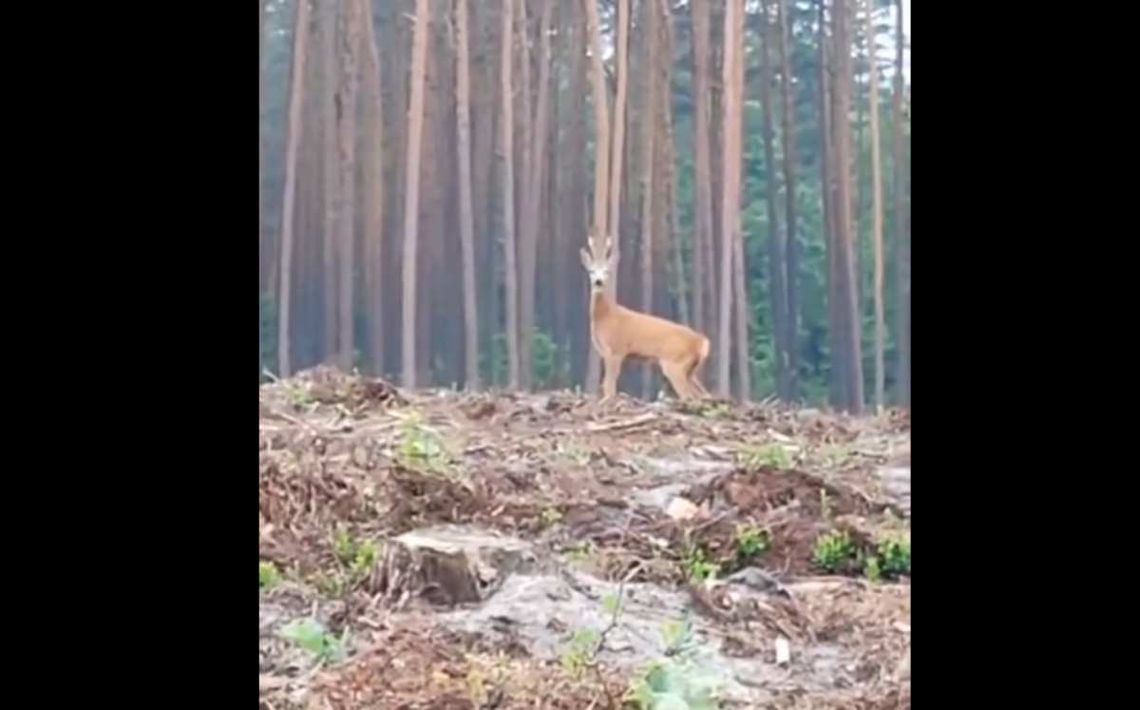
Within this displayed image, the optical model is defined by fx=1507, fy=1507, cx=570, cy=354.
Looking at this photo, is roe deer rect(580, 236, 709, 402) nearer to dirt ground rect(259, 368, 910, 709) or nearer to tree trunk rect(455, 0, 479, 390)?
dirt ground rect(259, 368, 910, 709)

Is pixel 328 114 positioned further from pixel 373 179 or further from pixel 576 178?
pixel 576 178

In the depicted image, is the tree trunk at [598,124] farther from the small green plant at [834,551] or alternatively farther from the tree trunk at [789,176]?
the small green plant at [834,551]

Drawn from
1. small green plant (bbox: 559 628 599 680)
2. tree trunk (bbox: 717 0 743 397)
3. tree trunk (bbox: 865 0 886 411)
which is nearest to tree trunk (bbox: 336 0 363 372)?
tree trunk (bbox: 717 0 743 397)

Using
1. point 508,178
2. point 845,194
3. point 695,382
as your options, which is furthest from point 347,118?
point 845,194
